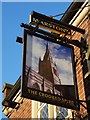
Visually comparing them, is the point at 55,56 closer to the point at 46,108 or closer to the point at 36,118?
the point at 46,108

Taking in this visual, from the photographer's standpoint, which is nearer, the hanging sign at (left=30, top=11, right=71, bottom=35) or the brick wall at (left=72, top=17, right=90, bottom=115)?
the brick wall at (left=72, top=17, right=90, bottom=115)

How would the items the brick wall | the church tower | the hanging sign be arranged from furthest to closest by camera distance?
the hanging sign → the brick wall → the church tower

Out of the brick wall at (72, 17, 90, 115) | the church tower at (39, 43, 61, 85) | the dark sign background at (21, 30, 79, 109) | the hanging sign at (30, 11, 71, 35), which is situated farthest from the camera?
the hanging sign at (30, 11, 71, 35)

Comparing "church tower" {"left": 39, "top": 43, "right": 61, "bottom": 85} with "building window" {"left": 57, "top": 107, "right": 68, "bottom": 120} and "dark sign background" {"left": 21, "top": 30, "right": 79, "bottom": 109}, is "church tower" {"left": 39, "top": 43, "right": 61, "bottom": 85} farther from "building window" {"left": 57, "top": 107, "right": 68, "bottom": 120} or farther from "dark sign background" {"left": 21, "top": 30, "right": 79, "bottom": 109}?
"building window" {"left": 57, "top": 107, "right": 68, "bottom": 120}

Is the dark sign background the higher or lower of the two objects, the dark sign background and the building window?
the higher

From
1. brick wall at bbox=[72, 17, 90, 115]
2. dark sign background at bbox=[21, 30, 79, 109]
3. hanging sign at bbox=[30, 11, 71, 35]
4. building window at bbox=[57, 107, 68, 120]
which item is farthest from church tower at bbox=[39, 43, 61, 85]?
building window at bbox=[57, 107, 68, 120]

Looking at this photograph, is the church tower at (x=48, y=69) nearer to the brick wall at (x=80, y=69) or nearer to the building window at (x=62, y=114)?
the brick wall at (x=80, y=69)

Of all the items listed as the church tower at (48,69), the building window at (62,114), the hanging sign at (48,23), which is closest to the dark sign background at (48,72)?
the church tower at (48,69)

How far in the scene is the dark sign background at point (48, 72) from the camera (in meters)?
6.22

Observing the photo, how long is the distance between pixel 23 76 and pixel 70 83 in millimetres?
1156

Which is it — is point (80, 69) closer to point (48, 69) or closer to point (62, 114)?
point (62, 114)

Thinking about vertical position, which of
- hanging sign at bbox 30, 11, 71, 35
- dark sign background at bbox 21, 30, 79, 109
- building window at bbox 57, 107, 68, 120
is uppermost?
hanging sign at bbox 30, 11, 71, 35

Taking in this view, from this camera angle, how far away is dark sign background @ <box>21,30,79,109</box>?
245 inches

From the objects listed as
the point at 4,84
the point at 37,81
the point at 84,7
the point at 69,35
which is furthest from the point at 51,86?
the point at 4,84
